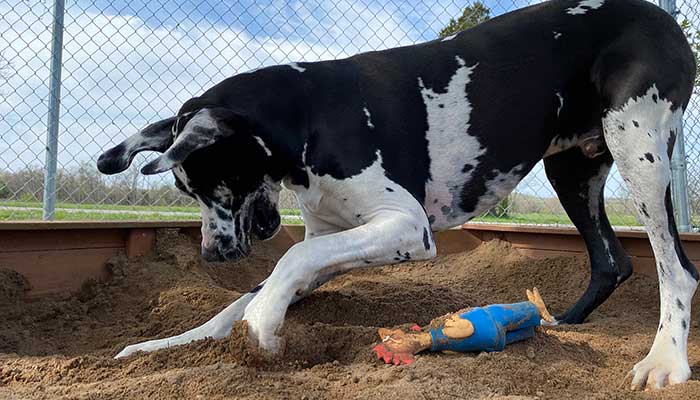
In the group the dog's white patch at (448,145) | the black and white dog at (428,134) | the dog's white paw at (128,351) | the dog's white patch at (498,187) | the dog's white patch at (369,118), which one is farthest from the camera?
the dog's white patch at (498,187)

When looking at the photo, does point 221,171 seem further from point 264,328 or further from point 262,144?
point 264,328

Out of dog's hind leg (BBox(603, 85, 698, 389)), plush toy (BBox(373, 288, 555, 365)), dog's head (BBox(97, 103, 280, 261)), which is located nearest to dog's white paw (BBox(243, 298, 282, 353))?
plush toy (BBox(373, 288, 555, 365))

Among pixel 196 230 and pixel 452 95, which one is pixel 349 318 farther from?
pixel 196 230

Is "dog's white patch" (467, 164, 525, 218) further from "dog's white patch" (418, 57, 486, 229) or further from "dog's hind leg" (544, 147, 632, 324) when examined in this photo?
"dog's hind leg" (544, 147, 632, 324)

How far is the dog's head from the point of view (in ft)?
7.58

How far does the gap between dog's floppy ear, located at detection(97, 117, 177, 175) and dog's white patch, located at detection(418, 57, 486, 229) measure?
111 cm

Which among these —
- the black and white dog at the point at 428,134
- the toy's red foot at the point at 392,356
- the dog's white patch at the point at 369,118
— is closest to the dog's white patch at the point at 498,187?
the black and white dog at the point at 428,134

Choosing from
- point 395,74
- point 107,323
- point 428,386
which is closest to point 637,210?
point 395,74

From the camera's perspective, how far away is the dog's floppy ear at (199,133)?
1.95 meters

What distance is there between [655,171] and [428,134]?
0.93 metres

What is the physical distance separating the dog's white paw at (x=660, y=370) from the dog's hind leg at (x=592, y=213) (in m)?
1.05

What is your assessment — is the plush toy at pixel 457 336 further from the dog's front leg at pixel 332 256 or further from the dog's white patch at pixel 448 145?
the dog's white patch at pixel 448 145

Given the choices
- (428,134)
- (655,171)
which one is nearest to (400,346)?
(428,134)

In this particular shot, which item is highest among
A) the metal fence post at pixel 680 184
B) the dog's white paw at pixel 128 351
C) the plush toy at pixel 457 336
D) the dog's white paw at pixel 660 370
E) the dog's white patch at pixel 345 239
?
the dog's white patch at pixel 345 239
